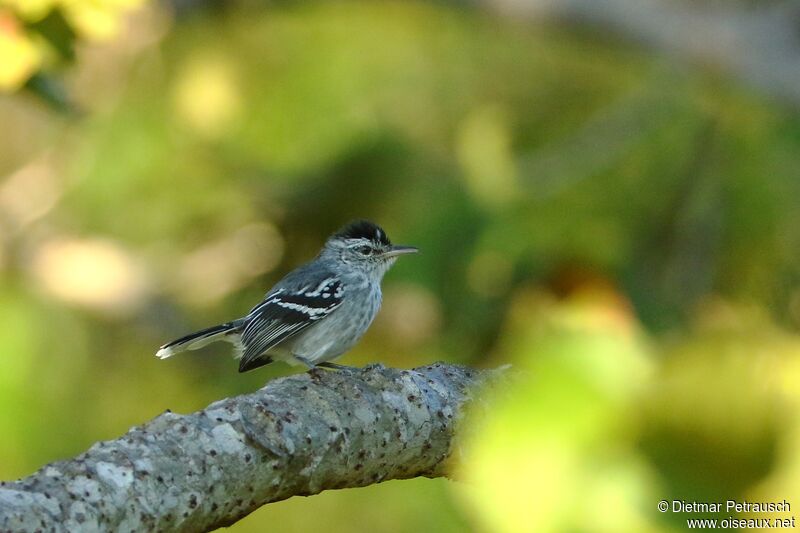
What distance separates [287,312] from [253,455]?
249cm

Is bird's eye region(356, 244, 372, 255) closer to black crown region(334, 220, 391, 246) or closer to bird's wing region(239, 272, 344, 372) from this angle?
black crown region(334, 220, 391, 246)

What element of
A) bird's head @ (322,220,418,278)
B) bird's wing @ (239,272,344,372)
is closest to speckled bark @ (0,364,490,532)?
bird's wing @ (239,272,344,372)

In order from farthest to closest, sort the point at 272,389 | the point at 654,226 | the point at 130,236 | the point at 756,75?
1. the point at 130,236
2. the point at 654,226
3. the point at 756,75
4. the point at 272,389

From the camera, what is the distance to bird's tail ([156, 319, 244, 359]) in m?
4.88

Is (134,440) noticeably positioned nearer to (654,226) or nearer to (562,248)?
(562,248)

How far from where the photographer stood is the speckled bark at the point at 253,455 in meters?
2.16

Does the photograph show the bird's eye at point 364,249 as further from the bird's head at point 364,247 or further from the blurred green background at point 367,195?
the blurred green background at point 367,195

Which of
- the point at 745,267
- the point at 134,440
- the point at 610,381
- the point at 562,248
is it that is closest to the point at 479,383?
the point at 134,440

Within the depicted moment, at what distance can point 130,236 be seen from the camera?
834 centimetres

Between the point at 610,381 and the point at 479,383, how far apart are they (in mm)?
2433

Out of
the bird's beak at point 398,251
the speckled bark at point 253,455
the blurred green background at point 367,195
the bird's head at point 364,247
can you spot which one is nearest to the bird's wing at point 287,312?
the bird's head at point 364,247

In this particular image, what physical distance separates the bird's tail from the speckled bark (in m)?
1.77

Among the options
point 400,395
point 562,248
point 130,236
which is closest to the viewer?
point 400,395

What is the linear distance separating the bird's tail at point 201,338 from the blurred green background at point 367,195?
119 centimetres
